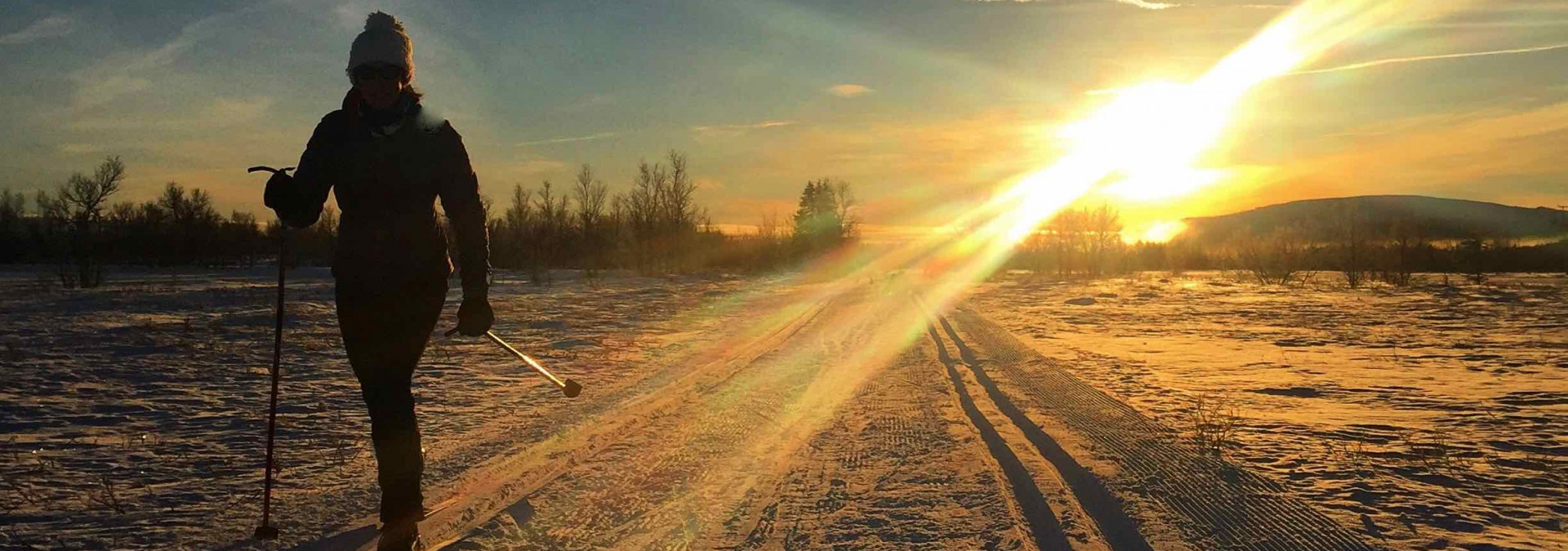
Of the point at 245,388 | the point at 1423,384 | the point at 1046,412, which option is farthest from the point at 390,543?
the point at 1423,384

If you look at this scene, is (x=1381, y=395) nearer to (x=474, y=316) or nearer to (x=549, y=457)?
(x=549, y=457)

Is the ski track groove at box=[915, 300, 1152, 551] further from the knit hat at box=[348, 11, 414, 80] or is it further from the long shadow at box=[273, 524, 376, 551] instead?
the knit hat at box=[348, 11, 414, 80]

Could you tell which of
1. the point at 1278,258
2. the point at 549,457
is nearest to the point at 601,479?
the point at 549,457

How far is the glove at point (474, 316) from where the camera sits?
319 cm

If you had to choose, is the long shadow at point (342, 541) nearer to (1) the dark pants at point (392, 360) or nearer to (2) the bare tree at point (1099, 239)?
(1) the dark pants at point (392, 360)

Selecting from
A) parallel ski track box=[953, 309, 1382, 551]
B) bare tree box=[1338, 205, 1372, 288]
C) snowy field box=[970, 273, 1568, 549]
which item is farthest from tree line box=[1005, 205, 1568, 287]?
parallel ski track box=[953, 309, 1382, 551]

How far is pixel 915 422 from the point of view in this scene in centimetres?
627

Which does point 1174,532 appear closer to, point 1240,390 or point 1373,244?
point 1240,390

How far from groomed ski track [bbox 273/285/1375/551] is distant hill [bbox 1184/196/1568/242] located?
32162 mm

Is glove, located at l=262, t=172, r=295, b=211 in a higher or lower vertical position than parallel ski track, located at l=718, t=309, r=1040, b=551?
higher

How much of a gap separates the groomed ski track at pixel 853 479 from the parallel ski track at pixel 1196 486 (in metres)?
0.02

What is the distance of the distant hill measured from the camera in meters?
35.3

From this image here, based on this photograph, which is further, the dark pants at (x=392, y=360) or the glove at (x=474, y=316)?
the glove at (x=474, y=316)

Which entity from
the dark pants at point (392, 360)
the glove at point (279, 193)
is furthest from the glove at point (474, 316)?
the glove at point (279, 193)
